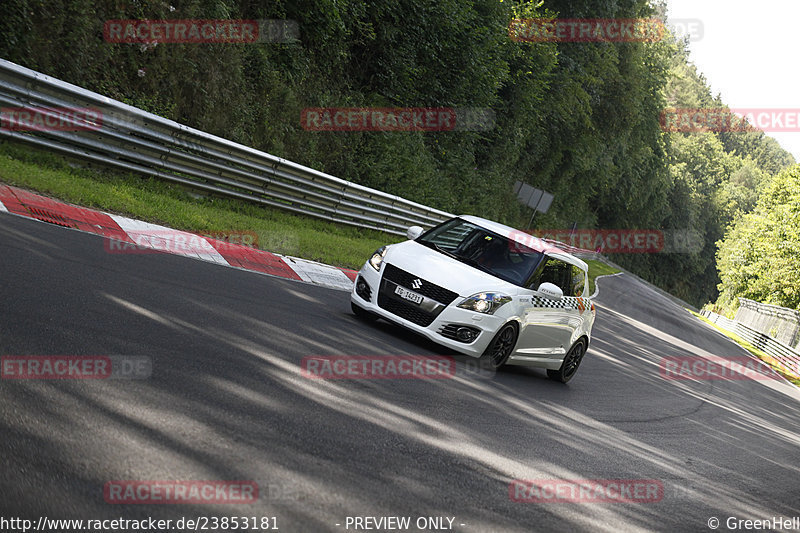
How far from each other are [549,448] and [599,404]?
142 inches

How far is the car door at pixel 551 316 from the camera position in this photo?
9820 millimetres

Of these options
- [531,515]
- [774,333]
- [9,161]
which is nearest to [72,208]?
[9,161]

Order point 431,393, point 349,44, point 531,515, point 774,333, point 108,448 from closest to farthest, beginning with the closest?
point 108,448 → point 531,515 → point 431,393 → point 349,44 → point 774,333

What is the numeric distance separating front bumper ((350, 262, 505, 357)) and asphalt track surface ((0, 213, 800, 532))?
0.82ft

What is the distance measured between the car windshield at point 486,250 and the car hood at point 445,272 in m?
0.22

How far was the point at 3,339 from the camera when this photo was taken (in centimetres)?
539

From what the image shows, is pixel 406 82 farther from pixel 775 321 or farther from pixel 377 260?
pixel 775 321

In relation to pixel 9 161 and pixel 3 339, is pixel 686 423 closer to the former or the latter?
pixel 3 339

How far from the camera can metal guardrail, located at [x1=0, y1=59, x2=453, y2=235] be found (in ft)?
37.2

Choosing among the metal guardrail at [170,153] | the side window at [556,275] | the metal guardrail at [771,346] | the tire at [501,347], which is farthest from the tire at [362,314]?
the metal guardrail at [771,346]

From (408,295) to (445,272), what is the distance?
506mm

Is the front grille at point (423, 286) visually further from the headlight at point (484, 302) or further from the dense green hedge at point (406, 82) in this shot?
the dense green hedge at point (406, 82)

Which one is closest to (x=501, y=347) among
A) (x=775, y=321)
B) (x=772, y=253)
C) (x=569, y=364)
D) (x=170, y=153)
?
(x=569, y=364)

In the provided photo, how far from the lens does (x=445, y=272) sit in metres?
9.34
